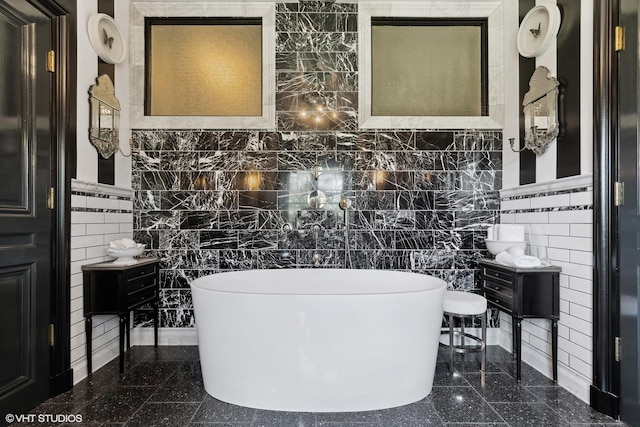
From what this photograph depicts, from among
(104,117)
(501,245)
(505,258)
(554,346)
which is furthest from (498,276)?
(104,117)

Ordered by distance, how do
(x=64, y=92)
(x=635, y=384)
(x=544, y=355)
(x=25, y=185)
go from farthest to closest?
(x=544, y=355), (x=64, y=92), (x=25, y=185), (x=635, y=384)

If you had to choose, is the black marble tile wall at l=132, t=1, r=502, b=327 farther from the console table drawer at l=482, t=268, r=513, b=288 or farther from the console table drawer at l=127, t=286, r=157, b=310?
the console table drawer at l=482, t=268, r=513, b=288

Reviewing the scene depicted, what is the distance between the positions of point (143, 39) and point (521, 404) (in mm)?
3879

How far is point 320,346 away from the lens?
1.97 meters

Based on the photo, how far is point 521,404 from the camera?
6.89ft

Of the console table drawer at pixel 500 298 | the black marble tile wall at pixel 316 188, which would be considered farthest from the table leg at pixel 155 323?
the console table drawer at pixel 500 298

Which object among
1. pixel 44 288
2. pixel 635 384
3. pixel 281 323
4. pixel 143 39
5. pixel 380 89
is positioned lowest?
pixel 635 384

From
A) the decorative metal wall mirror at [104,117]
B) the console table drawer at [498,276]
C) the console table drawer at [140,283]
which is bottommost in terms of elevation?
the console table drawer at [140,283]

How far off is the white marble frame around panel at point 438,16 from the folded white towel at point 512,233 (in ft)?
3.11

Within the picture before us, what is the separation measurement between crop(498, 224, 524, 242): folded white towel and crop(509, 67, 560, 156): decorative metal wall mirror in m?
0.56

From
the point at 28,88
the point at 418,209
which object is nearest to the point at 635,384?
the point at 418,209

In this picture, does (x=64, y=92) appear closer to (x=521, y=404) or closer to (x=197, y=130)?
(x=197, y=130)

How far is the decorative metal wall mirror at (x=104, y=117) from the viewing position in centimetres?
258

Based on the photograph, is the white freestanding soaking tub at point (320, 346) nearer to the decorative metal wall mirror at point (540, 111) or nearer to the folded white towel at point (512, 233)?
the folded white towel at point (512, 233)
